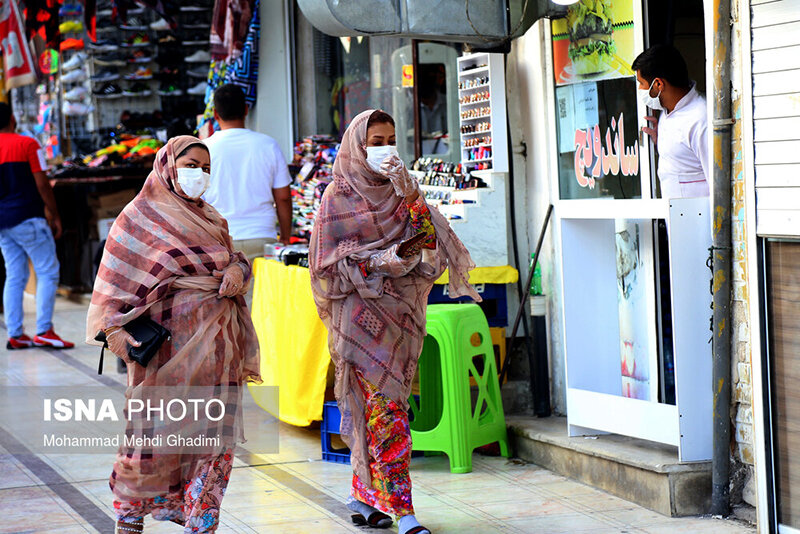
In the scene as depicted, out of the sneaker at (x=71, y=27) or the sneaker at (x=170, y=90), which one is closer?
the sneaker at (x=170, y=90)

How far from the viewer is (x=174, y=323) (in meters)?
4.04

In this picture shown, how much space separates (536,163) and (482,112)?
434mm

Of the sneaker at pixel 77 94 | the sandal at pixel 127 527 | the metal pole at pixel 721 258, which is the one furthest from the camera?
the sneaker at pixel 77 94

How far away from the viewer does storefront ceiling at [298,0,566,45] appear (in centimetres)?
515

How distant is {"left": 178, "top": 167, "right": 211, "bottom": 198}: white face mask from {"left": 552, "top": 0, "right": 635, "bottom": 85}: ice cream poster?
2.12 m

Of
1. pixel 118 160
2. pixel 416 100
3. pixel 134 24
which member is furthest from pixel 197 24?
pixel 416 100

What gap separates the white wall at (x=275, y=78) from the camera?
29.4 ft

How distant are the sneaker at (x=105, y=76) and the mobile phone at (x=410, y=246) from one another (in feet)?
26.9

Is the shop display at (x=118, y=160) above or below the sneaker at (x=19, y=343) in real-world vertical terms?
above

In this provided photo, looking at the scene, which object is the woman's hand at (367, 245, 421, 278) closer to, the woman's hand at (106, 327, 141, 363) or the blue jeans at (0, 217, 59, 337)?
the woman's hand at (106, 327, 141, 363)

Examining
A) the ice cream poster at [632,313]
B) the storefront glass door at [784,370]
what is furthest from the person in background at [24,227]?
the storefront glass door at [784,370]

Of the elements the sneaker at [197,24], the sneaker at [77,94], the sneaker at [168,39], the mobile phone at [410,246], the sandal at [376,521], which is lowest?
the sandal at [376,521]

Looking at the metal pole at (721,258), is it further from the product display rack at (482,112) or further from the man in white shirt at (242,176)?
the man in white shirt at (242,176)

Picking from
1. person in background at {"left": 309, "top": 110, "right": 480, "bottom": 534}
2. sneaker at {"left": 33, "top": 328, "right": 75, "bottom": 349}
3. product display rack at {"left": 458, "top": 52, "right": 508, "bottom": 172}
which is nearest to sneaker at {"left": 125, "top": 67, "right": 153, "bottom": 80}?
sneaker at {"left": 33, "top": 328, "right": 75, "bottom": 349}
